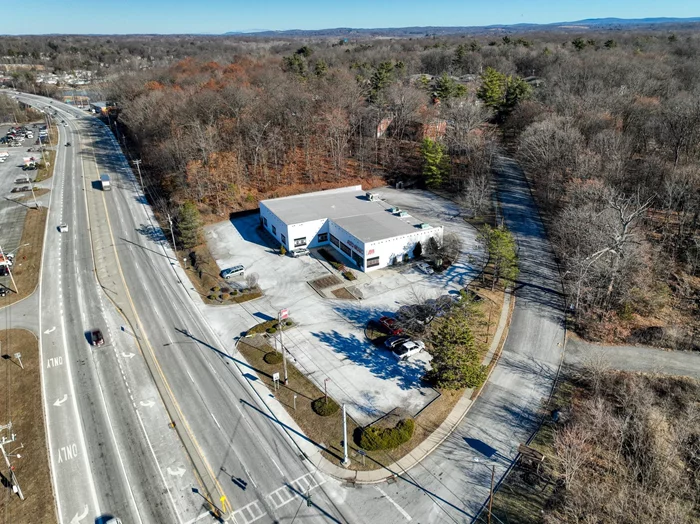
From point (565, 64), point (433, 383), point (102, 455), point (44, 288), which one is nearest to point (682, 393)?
point (433, 383)

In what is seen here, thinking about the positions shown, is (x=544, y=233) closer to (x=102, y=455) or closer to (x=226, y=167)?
(x=226, y=167)

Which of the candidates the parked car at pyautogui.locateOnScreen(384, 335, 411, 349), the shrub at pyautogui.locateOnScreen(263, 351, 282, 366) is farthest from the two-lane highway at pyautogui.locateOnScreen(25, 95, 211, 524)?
the parked car at pyautogui.locateOnScreen(384, 335, 411, 349)

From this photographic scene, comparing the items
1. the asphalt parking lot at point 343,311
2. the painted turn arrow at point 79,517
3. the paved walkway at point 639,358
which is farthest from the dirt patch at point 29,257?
the paved walkway at point 639,358

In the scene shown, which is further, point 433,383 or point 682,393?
point 433,383

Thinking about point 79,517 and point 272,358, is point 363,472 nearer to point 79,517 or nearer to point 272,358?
point 272,358

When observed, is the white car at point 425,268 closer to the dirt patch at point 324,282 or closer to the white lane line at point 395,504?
the dirt patch at point 324,282

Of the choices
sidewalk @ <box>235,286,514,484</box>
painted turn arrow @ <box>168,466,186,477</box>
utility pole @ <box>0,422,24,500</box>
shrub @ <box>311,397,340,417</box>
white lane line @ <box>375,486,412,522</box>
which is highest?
utility pole @ <box>0,422,24,500</box>

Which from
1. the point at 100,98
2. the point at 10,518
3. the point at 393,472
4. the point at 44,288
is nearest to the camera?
the point at 10,518

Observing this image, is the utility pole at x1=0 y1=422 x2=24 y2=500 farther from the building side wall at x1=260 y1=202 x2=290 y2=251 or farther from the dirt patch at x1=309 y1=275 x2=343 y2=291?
A: the building side wall at x1=260 y1=202 x2=290 y2=251
